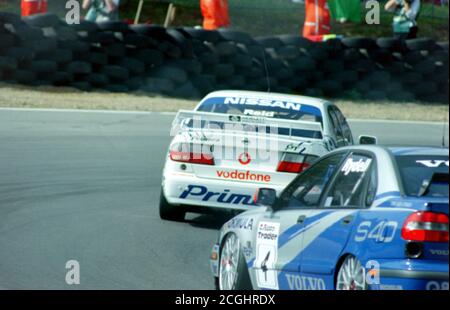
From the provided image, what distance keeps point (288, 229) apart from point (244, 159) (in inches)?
146

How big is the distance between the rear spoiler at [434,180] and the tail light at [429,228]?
15 cm

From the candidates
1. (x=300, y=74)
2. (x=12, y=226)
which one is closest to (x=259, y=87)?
(x=300, y=74)

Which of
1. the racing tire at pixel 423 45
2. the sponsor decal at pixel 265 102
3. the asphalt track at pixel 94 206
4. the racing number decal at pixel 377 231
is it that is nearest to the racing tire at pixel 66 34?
the asphalt track at pixel 94 206

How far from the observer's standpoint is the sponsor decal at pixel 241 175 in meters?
10.4

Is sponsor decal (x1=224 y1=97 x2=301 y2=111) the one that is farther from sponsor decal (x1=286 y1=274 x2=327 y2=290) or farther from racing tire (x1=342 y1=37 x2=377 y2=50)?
racing tire (x1=342 y1=37 x2=377 y2=50)

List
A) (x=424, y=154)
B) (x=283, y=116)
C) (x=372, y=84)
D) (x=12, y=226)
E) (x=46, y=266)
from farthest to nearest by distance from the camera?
(x=372, y=84), (x=283, y=116), (x=12, y=226), (x=46, y=266), (x=424, y=154)

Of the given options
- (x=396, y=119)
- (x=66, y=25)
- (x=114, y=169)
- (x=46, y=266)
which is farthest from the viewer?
(x=396, y=119)

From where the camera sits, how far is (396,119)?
2084 cm

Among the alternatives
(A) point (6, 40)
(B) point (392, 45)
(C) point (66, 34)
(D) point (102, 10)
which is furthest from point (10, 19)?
(B) point (392, 45)

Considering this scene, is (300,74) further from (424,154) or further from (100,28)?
(424,154)

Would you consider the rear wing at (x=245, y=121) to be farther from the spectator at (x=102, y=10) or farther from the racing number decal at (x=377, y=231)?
the spectator at (x=102, y=10)

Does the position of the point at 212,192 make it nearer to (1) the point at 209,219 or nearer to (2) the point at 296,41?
(1) the point at 209,219

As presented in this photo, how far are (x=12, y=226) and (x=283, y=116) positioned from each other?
3.05 m

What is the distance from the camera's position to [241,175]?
34.2 ft
